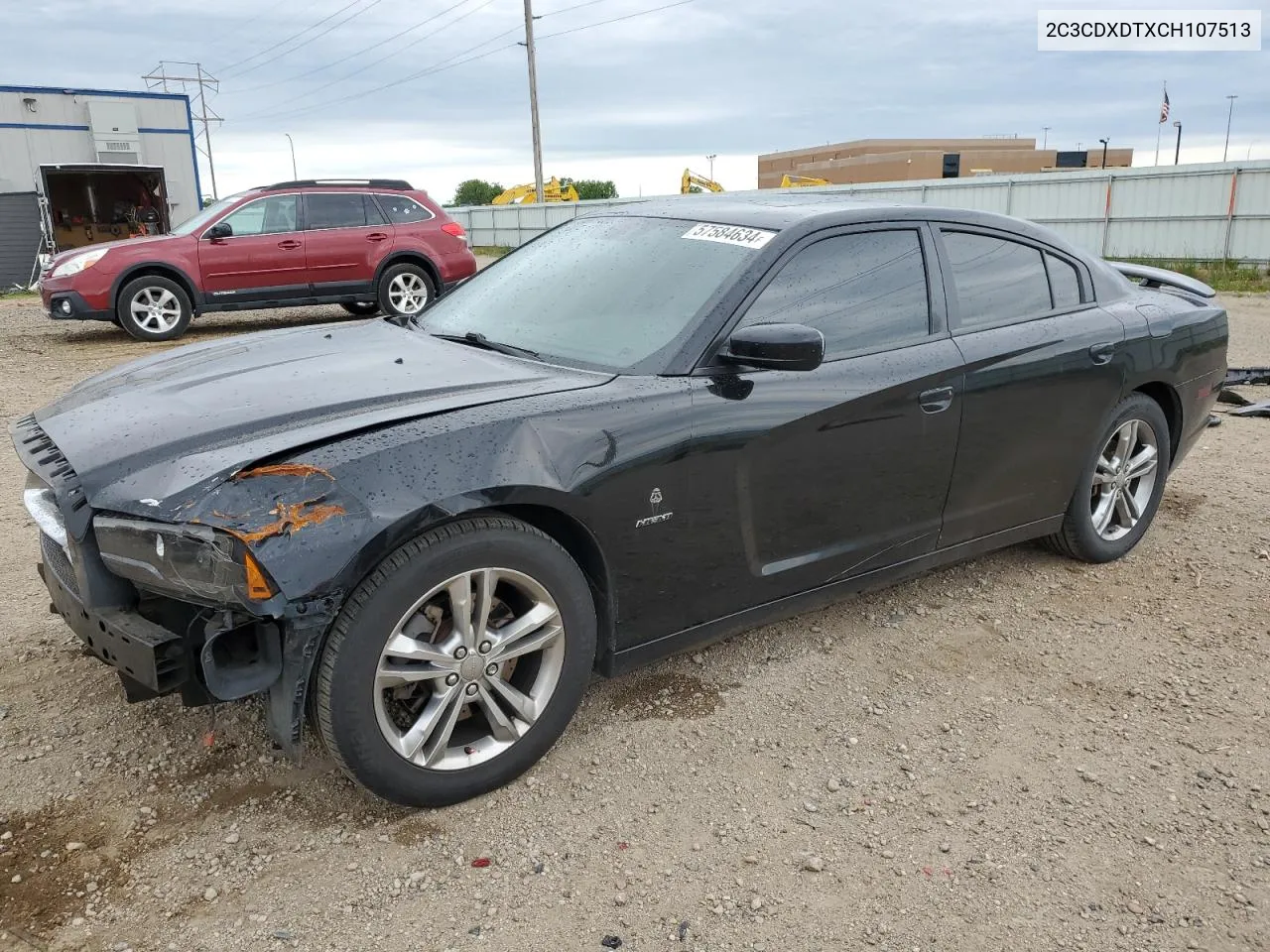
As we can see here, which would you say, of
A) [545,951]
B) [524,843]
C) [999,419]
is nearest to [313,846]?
[524,843]

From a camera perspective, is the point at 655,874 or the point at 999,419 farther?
the point at 999,419

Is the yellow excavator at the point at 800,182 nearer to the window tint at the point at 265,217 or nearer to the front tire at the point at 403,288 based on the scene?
the front tire at the point at 403,288

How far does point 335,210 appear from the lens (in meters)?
12.3

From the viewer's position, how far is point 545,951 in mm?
2256

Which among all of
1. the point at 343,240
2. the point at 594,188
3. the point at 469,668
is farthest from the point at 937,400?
the point at 594,188

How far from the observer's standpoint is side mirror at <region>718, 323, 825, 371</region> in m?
2.91

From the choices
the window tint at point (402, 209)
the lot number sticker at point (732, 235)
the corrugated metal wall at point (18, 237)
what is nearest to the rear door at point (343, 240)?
the window tint at point (402, 209)

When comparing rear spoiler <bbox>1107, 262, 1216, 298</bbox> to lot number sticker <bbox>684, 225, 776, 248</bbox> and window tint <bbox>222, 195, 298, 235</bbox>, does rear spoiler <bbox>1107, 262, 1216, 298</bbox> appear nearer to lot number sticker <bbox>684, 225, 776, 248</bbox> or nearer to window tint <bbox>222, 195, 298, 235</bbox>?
lot number sticker <bbox>684, 225, 776, 248</bbox>

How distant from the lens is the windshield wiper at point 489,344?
10.8ft

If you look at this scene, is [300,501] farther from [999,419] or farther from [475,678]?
[999,419]

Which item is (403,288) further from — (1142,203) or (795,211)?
(1142,203)

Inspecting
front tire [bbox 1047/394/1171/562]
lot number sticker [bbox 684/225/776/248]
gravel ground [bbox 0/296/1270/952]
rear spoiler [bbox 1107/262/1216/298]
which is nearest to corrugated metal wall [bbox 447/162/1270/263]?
rear spoiler [bbox 1107/262/1216/298]

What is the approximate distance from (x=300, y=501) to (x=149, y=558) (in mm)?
391

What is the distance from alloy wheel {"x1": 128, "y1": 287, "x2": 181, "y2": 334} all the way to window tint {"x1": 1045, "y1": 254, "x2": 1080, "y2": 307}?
10085mm
